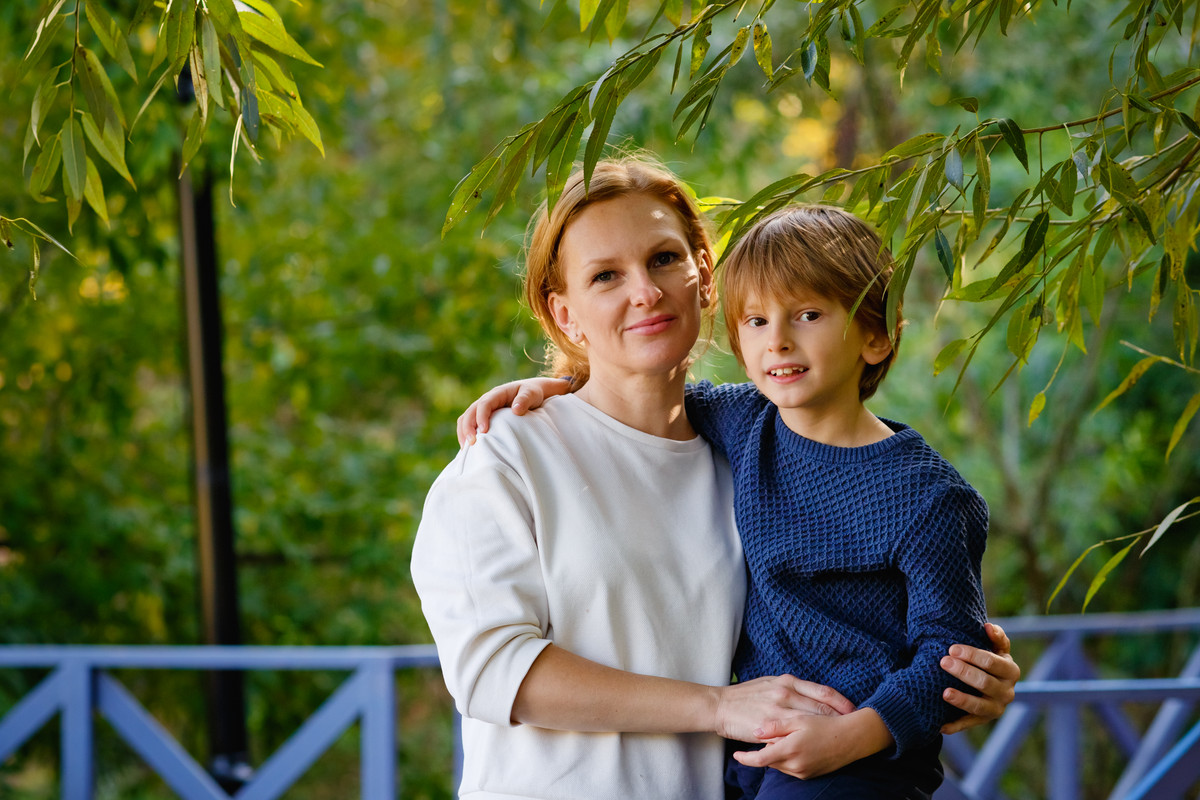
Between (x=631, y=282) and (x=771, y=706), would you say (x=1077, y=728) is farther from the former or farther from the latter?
(x=631, y=282)

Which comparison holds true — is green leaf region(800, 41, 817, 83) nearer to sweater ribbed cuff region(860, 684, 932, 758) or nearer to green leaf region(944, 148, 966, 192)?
green leaf region(944, 148, 966, 192)

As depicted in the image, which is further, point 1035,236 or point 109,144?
point 109,144

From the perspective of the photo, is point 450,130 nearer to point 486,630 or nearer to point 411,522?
point 411,522

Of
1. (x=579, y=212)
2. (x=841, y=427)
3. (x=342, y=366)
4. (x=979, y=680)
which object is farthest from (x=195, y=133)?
(x=342, y=366)

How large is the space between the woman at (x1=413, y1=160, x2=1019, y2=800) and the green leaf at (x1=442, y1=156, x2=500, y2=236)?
15 centimetres

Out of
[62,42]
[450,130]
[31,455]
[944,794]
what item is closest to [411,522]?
[31,455]

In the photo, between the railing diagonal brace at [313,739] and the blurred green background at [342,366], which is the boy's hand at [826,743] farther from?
the blurred green background at [342,366]

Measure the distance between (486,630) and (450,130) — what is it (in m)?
3.98

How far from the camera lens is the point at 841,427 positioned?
1411mm

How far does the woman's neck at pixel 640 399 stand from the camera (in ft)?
4.85

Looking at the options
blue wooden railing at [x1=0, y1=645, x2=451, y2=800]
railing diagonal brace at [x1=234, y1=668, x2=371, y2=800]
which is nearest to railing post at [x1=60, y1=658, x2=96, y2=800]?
blue wooden railing at [x1=0, y1=645, x2=451, y2=800]

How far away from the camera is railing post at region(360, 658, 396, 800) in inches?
103

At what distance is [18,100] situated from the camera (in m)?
3.64

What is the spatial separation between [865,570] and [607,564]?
30 centimetres
